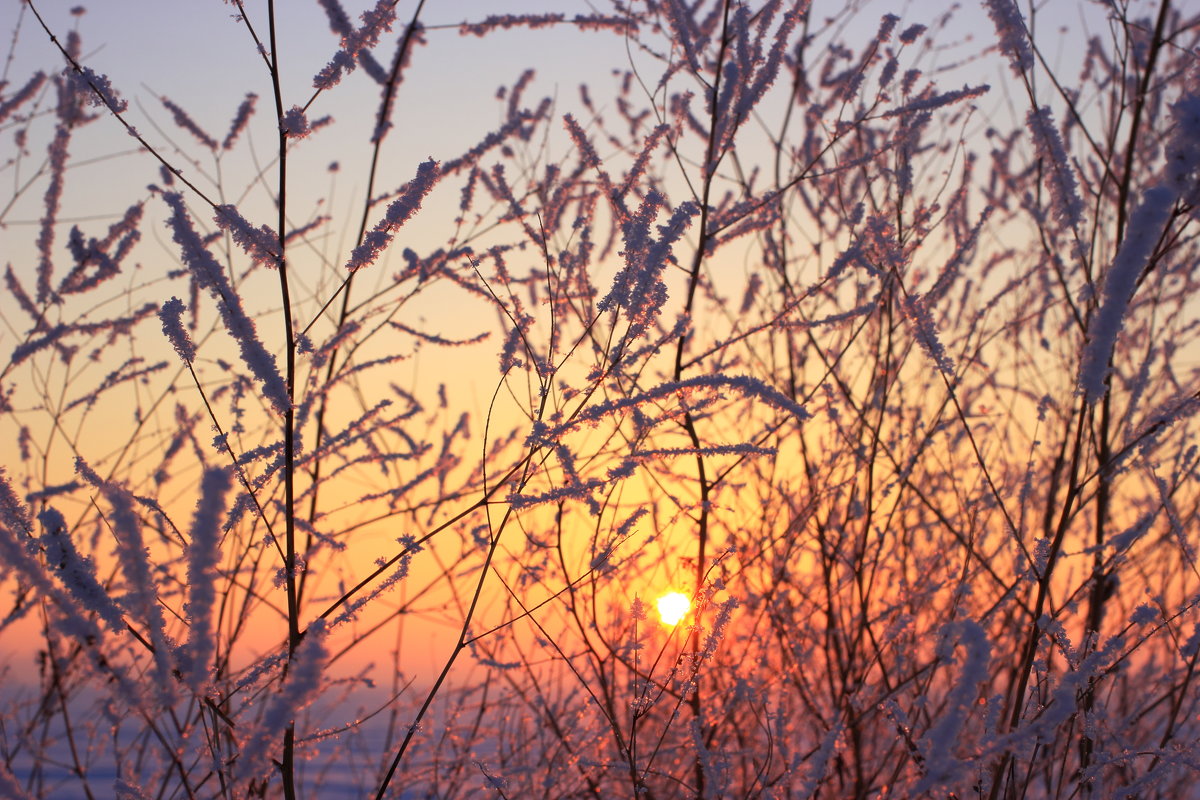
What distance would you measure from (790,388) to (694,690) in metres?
1.00

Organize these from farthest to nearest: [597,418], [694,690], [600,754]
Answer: [600,754], [694,690], [597,418]

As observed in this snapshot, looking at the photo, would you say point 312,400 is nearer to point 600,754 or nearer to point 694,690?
point 694,690

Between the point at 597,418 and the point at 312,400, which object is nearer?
→ the point at 597,418

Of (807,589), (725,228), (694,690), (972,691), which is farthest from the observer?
(807,589)

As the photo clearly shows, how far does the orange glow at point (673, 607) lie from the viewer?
1.65 m

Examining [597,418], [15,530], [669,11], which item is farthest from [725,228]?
[15,530]

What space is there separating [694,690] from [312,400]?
3.20ft

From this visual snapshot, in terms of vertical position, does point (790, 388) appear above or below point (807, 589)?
above

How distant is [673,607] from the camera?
179cm

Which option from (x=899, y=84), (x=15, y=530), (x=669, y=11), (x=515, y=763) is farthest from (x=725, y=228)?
(x=515, y=763)

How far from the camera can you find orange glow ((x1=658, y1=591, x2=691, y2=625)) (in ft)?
5.40

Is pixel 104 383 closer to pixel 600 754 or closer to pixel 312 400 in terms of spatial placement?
pixel 312 400

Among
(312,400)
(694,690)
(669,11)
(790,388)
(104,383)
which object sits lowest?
(694,690)

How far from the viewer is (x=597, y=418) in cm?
119
